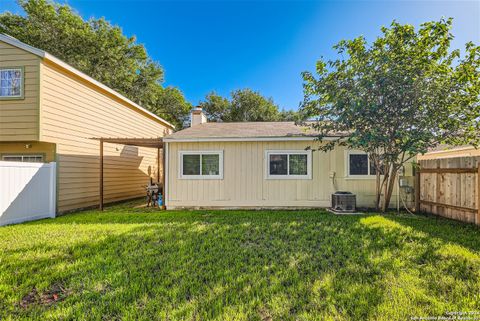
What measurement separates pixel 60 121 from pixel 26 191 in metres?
2.43

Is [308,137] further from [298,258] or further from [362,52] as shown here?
[298,258]

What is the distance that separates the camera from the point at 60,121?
738 centimetres

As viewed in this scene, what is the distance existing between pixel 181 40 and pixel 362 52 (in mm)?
13270

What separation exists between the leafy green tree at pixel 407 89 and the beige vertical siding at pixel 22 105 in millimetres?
8820

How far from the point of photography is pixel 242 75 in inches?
824

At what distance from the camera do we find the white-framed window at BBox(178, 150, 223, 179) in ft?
26.7

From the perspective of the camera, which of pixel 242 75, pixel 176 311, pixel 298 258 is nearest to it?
pixel 176 311

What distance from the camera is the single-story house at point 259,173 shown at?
8016 mm

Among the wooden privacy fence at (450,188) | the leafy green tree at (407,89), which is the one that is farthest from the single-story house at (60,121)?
the wooden privacy fence at (450,188)

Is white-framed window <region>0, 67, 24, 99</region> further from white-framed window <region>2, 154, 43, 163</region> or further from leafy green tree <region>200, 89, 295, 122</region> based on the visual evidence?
leafy green tree <region>200, 89, 295, 122</region>

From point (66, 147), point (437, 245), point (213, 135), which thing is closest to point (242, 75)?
point (213, 135)

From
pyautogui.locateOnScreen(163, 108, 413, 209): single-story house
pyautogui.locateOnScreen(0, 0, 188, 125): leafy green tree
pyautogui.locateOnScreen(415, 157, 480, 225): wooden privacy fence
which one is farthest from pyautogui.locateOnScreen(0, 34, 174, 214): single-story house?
pyautogui.locateOnScreen(415, 157, 480, 225): wooden privacy fence

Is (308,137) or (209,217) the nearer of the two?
(209,217)

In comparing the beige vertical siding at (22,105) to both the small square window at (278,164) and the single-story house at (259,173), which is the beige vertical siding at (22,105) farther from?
the small square window at (278,164)
